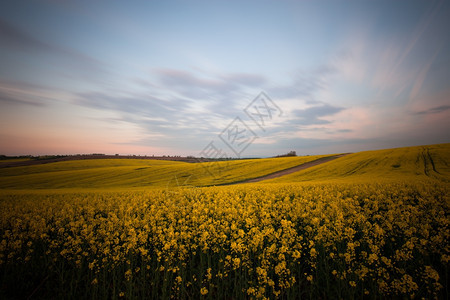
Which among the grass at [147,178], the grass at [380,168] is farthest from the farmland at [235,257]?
the grass at [147,178]

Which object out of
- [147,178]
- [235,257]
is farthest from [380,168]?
[147,178]

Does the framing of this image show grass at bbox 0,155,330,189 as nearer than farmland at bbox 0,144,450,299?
No

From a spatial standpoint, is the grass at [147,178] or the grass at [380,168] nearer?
the grass at [380,168]

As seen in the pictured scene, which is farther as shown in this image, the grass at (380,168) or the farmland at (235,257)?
the grass at (380,168)

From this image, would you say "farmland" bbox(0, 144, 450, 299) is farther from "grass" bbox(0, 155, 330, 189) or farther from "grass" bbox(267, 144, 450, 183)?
"grass" bbox(0, 155, 330, 189)

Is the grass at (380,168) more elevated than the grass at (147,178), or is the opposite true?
the grass at (380,168)

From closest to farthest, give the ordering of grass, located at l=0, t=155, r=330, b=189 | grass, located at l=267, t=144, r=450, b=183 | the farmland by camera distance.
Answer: the farmland < grass, located at l=267, t=144, r=450, b=183 < grass, located at l=0, t=155, r=330, b=189

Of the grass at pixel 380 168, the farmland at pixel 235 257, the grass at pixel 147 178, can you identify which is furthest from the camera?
the grass at pixel 147 178

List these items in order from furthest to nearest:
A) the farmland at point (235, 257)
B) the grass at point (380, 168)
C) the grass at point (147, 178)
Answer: the grass at point (147, 178) → the grass at point (380, 168) → the farmland at point (235, 257)

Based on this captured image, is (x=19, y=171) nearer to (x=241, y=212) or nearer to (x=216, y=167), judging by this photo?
(x=216, y=167)

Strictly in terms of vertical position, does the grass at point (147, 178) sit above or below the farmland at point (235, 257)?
below

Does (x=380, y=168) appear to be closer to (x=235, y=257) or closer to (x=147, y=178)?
(x=235, y=257)

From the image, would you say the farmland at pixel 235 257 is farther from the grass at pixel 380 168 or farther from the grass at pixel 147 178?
the grass at pixel 147 178

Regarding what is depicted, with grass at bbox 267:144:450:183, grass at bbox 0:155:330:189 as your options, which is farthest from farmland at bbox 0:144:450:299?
grass at bbox 0:155:330:189
